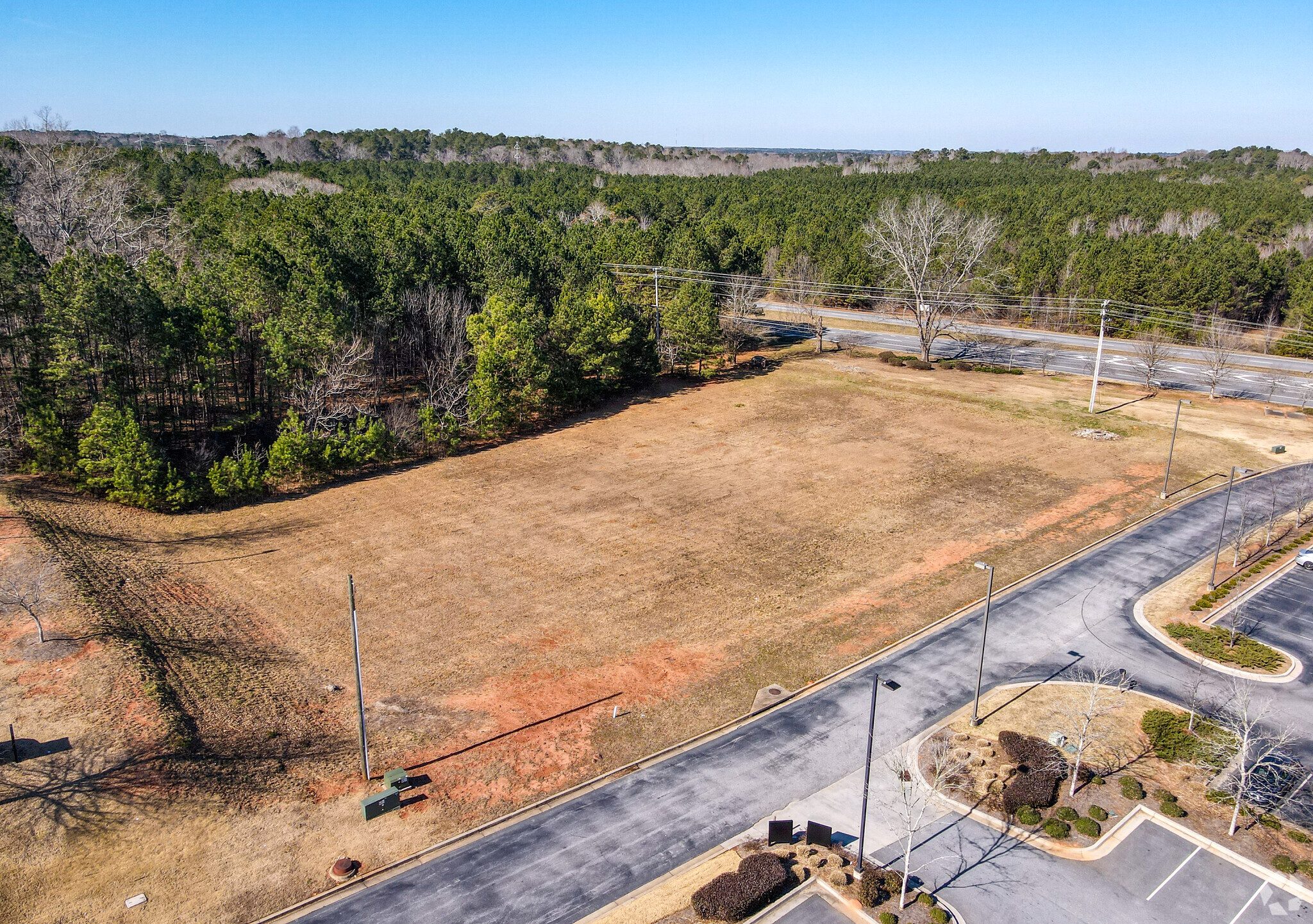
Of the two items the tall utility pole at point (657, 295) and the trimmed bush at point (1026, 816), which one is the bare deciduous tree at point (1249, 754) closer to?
the trimmed bush at point (1026, 816)

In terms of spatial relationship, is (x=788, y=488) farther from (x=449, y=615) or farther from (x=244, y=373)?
(x=244, y=373)

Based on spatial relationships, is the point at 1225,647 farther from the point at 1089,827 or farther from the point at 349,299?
the point at 349,299

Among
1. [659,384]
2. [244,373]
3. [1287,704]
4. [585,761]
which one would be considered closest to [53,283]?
[244,373]

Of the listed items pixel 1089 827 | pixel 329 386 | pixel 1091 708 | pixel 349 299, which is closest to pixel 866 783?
pixel 1089 827

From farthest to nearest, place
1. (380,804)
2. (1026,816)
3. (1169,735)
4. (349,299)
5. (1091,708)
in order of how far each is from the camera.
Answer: (349,299), (1169,735), (1091,708), (380,804), (1026,816)

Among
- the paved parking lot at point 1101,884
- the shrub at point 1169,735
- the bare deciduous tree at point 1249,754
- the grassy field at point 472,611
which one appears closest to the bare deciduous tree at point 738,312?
the grassy field at point 472,611

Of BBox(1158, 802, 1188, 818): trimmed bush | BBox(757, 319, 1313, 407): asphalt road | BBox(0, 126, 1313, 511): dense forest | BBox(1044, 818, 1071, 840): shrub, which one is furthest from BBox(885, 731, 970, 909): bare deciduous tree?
BBox(757, 319, 1313, 407): asphalt road

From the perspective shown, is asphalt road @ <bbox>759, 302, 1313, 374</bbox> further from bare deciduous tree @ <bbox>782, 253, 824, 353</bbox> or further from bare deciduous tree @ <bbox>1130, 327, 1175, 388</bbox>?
bare deciduous tree @ <bbox>782, 253, 824, 353</bbox>
